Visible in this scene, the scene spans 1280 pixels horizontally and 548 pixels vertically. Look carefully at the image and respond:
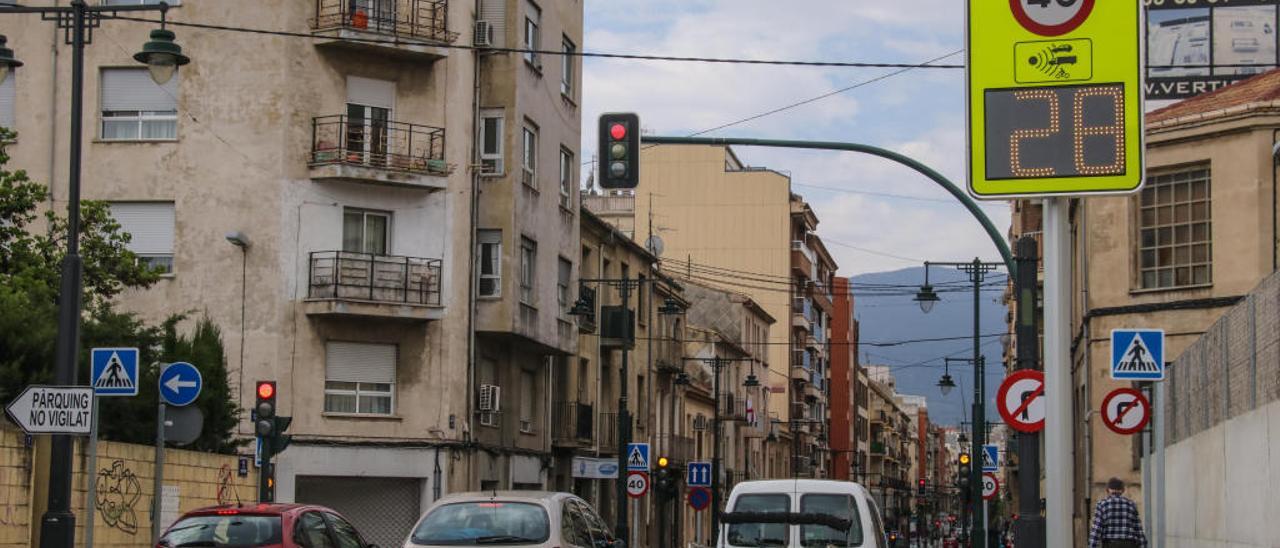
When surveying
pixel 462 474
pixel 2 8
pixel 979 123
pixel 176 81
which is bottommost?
pixel 462 474

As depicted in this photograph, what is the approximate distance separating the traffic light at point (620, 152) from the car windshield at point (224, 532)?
5252 mm

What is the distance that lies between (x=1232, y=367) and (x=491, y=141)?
73.6ft

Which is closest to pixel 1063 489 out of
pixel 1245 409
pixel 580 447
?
pixel 1245 409

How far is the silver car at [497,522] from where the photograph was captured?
16250 mm

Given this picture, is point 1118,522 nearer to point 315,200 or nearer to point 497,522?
point 497,522

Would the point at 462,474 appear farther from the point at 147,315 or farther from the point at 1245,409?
the point at 1245,409

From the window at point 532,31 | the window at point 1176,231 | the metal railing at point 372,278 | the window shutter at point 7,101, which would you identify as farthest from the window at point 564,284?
the window at point 1176,231

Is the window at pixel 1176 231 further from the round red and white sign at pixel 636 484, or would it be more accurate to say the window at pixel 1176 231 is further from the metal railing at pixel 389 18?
the metal railing at pixel 389 18

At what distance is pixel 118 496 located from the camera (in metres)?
23.9

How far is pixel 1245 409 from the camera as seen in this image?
1691 centimetres

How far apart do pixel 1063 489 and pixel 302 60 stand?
30259 millimetres

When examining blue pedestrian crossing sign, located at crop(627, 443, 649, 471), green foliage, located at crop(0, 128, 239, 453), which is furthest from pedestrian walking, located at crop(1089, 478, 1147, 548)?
blue pedestrian crossing sign, located at crop(627, 443, 649, 471)

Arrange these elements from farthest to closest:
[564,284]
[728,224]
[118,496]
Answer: [728,224], [564,284], [118,496]

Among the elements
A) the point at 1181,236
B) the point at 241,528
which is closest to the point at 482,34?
the point at 1181,236
